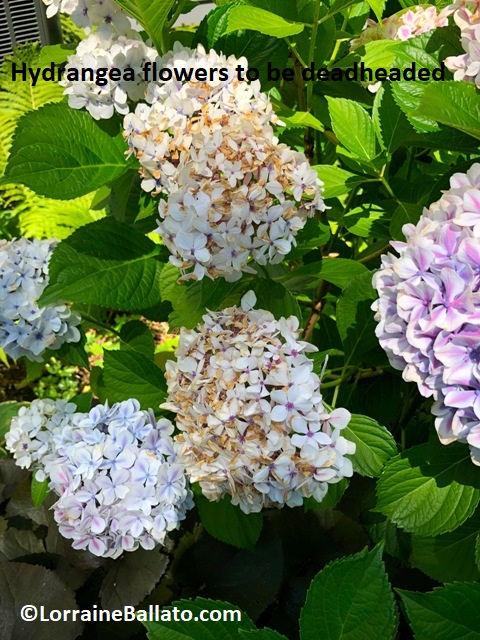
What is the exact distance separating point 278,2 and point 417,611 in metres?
0.66

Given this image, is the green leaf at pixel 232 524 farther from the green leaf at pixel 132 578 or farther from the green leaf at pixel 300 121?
→ the green leaf at pixel 300 121

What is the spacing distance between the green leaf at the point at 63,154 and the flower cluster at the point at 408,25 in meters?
0.36

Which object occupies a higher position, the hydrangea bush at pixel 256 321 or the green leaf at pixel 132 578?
the hydrangea bush at pixel 256 321

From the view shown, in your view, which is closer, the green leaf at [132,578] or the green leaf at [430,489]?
the green leaf at [430,489]

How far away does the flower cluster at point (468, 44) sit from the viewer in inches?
24.5

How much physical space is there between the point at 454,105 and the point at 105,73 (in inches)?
15.8

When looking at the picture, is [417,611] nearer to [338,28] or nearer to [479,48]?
[479,48]

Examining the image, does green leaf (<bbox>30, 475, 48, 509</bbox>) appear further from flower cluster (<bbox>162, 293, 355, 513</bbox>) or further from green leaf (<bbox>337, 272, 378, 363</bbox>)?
green leaf (<bbox>337, 272, 378, 363</bbox>)

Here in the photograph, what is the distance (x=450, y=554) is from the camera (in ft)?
2.54

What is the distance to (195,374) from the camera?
67 centimetres

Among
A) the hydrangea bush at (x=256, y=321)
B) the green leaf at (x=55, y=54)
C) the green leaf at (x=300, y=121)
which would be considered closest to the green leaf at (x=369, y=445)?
the hydrangea bush at (x=256, y=321)

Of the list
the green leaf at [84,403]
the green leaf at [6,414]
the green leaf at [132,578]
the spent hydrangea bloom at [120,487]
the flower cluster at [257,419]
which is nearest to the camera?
the flower cluster at [257,419]

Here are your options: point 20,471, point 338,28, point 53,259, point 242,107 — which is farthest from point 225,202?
point 20,471

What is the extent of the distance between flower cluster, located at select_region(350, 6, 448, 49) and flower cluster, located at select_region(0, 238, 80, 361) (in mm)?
528
